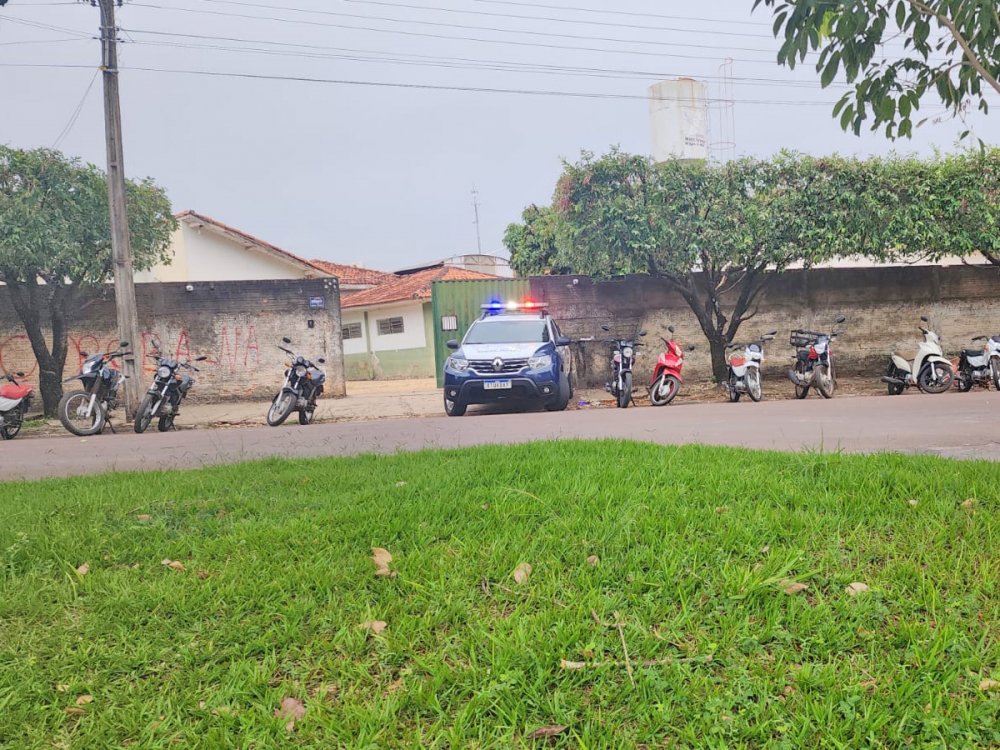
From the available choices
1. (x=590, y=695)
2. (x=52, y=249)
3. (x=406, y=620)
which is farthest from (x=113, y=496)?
(x=52, y=249)

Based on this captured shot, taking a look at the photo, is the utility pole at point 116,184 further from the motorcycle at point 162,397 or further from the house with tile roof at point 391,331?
the house with tile roof at point 391,331

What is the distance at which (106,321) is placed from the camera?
14.3 m

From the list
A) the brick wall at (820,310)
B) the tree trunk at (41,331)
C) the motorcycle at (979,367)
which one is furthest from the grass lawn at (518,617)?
the brick wall at (820,310)

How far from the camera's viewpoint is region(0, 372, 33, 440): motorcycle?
10094 mm

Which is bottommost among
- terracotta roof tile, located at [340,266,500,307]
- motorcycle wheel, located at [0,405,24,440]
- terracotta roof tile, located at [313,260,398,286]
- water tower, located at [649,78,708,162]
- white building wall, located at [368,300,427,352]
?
motorcycle wheel, located at [0,405,24,440]

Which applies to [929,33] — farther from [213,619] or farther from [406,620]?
[213,619]

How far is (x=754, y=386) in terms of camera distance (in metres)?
12.4

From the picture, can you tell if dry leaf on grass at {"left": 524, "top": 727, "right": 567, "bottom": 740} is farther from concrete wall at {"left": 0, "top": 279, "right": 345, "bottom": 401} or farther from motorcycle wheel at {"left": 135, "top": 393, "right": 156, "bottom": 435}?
concrete wall at {"left": 0, "top": 279, "right": 345, "bottom": 401}

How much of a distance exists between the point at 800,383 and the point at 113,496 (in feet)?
37.5

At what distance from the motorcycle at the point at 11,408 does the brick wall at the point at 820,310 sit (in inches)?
388

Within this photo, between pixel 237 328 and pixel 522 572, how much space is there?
13496 millimetres

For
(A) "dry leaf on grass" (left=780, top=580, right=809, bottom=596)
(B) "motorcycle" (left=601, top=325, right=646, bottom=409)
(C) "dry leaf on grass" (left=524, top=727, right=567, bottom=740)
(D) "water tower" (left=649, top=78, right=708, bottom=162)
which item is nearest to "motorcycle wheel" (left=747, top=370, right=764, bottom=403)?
(B) "motorcycle" (left=601, top=325, right=646, bottom=409)

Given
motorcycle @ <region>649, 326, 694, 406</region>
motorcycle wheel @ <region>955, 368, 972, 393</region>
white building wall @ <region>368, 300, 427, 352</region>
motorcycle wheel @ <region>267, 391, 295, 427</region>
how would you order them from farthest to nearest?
white building wall @ <region>368, 300, 427, 352</region> → motorcycle wheel @ <region>955, 368, 972, 393</region> → motorcycle @ <region>649, 326, 694, 406</region> → motorcycle wheel @ <region>267, 391, 295, 427</region>

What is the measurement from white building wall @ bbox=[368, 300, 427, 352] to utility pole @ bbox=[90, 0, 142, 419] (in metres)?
12.4
